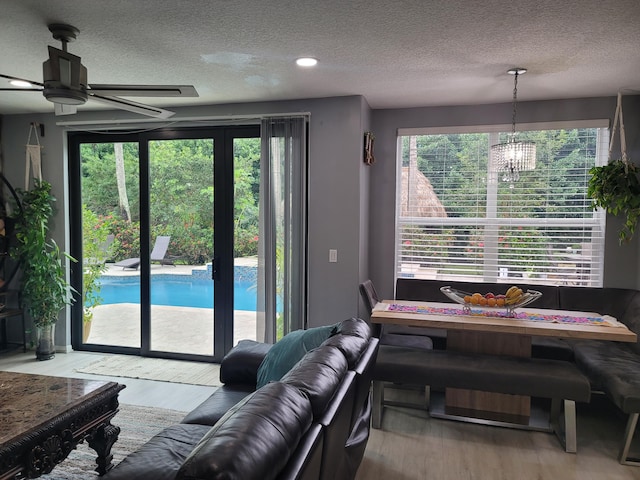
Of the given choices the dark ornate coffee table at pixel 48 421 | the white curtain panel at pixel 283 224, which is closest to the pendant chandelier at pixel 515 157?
the white curtain panel at pixel 283 224

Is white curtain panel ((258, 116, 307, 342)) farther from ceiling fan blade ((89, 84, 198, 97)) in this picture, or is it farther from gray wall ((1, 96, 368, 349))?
ceiling fan blade ((89, 84, 198, 97))

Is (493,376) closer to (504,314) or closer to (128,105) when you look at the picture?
(504,314)

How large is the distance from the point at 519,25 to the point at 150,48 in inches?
86.7

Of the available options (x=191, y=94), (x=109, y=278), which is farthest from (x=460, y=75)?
(x=109, y=278)

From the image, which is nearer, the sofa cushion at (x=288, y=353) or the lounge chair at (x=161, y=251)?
the sofa cushion at (x=288, y=353)

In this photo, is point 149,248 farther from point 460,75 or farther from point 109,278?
point 460,75

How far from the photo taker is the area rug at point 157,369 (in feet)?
13.6

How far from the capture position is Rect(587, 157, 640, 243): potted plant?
365 cm

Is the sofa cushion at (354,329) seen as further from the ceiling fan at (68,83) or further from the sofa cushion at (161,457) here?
the ceiling fan at (68,83)

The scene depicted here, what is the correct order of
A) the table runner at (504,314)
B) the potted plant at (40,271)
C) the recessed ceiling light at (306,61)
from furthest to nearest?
the potted plant at (40,271) < the table runner at (504,314) < the recessed ceiling light at (306,61)

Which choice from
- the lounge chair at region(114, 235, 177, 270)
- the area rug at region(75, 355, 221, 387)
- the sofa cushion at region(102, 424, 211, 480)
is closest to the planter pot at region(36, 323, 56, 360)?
the area rug at region(75, 355, 221, 387)

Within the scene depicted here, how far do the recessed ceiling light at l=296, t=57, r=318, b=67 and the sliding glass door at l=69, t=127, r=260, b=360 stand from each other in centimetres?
140

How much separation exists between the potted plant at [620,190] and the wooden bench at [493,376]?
1412 millimetres

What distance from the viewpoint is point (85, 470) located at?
267cm
